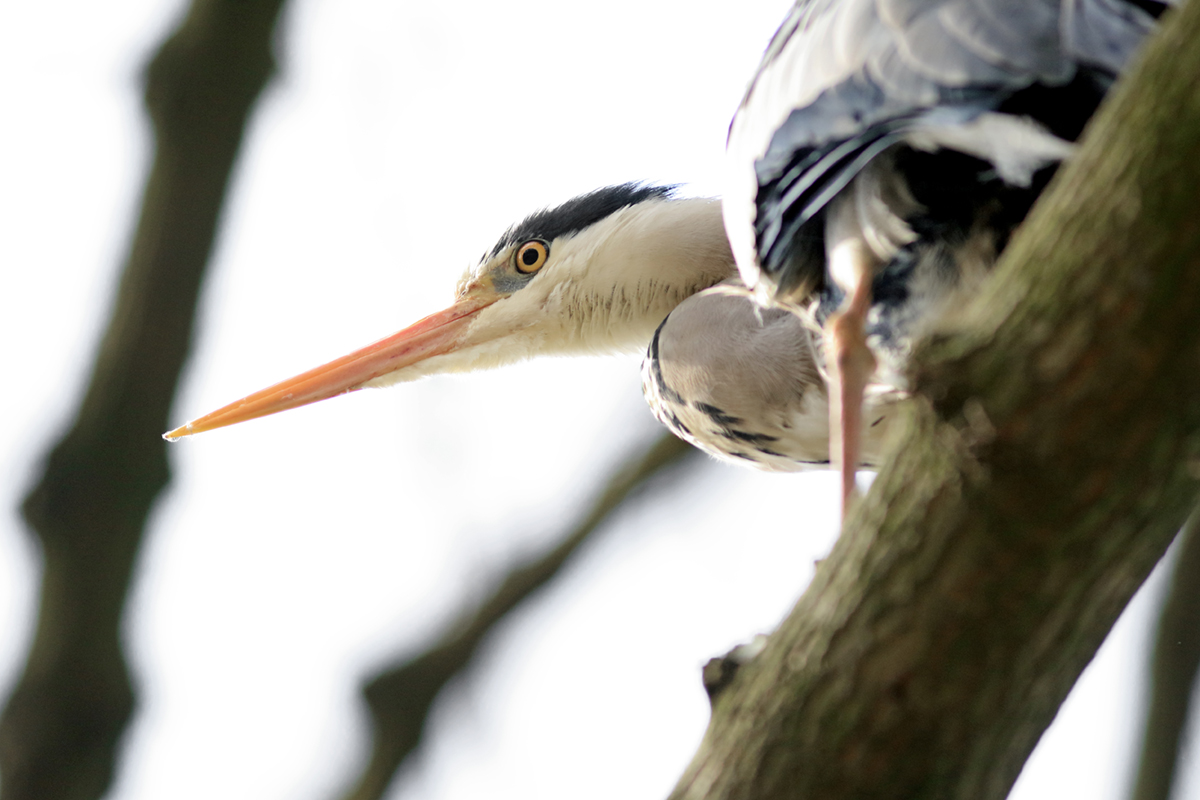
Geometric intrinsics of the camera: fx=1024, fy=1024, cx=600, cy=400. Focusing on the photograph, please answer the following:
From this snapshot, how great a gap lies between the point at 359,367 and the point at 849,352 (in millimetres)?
1458

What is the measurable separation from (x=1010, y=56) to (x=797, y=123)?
271 millimetres

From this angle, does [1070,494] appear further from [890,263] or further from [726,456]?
[726,456]

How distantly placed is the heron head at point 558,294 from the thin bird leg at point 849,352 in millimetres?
Result: 732

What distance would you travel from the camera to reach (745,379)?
1.66 metres

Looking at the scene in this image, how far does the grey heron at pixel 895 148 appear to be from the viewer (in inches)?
38.0

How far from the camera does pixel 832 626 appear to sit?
890 millimetres

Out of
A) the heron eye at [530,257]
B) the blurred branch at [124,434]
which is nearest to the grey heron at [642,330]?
the heron eye at [530,257]

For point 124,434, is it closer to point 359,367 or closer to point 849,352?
point 359,367

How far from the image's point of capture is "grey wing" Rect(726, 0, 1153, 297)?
3.13ft

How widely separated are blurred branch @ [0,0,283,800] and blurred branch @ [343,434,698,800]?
656 mm

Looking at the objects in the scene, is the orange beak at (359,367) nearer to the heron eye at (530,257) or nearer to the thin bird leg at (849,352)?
the heron eye at (530,257)

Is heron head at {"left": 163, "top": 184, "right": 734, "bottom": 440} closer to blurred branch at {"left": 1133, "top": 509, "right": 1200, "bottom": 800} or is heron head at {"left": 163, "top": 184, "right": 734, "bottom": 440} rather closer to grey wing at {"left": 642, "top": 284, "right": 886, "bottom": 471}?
grey wing at {"left": 642, "top": 284, "right": 886, "bottom": 471}

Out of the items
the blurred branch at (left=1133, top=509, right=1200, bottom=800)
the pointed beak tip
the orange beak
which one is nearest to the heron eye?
the orange beak

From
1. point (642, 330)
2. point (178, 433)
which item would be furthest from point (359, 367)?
point (642, 330)
